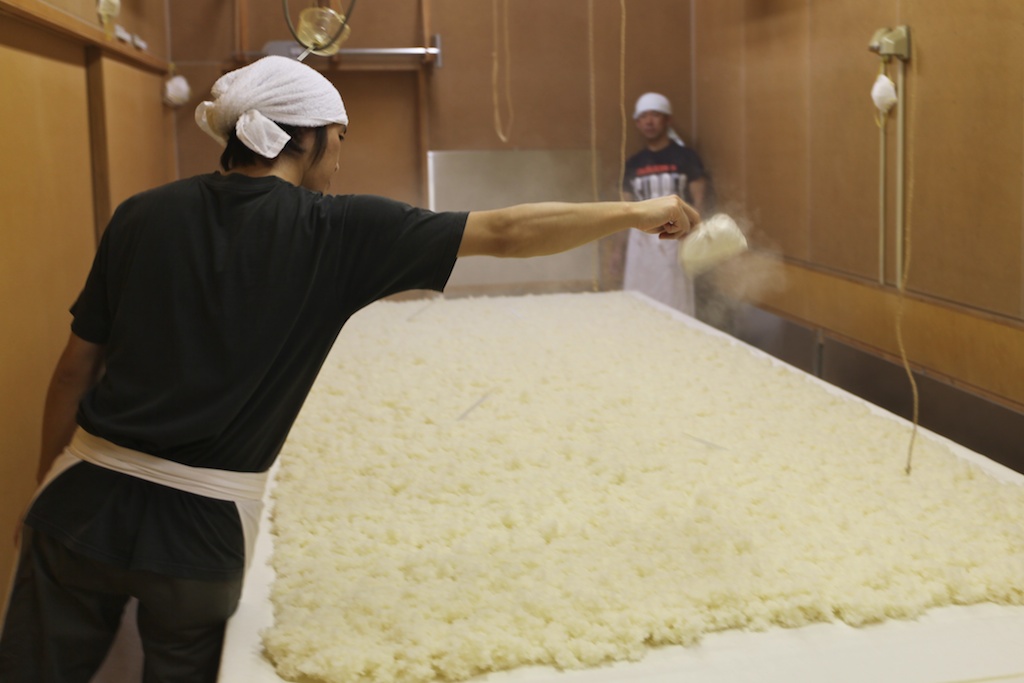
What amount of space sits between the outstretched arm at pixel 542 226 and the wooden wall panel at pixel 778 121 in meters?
3.15

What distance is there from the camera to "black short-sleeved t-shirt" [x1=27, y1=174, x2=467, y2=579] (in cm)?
139

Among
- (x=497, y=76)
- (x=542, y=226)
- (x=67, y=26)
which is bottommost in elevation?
(x=542, y=226)

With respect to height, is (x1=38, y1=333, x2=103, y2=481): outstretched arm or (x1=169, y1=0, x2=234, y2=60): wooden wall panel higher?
(x1=169, y1=0, x2=234, y2=60): wooden wall panel

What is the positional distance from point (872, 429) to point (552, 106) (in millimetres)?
3633

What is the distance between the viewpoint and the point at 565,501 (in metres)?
2.04

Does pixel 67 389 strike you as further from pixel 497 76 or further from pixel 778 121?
pixel 497 76

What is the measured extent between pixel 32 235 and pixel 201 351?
A: 1.71 meters

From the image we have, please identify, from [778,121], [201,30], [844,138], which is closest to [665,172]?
[778,121]

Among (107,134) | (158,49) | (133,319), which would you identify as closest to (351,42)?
(158,49)

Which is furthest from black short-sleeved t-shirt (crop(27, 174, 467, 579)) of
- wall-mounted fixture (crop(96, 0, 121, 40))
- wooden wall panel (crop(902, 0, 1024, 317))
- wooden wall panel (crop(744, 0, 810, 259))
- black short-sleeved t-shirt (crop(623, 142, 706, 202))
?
black short-sleeved t-shirt (crop(623, 142, 706, 202))

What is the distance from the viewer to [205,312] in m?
1.40

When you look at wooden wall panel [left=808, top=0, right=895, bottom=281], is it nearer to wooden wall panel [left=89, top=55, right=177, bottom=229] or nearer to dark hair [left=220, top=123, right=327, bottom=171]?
dark hair [left=220, top=123, right=327, bottom=171]

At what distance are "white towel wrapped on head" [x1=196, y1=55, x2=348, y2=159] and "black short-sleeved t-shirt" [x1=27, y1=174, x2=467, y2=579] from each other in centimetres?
8

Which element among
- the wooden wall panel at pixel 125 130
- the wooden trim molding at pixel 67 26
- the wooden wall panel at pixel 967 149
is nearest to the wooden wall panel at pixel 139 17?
the wooden trim molding at pixel 67 26
